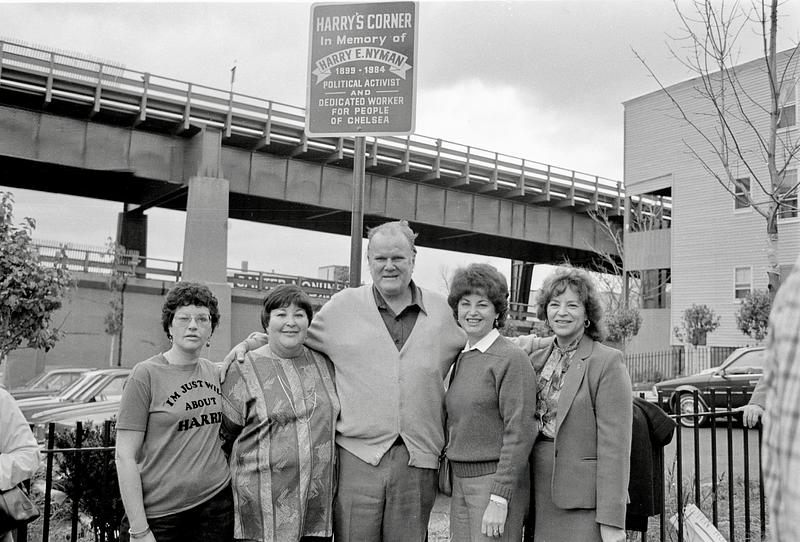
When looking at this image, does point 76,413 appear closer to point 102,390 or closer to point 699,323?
point 102,390

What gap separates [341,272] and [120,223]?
1283 centimetres

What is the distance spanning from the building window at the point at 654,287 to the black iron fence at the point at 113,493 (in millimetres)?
23142

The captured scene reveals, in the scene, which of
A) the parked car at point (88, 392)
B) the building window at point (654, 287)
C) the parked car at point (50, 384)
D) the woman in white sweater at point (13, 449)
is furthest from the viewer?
the building window at point (654, 287)

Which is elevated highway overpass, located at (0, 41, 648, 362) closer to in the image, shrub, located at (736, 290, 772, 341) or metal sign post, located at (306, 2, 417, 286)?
shrub, located at (736, 290, 772, 341)

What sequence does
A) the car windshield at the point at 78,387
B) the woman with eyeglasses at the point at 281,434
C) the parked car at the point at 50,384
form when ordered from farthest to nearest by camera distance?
the parked car at the point at 50,384, the car windshield at the point at 78,387, the woman with eyeglasses at the point at 281,434

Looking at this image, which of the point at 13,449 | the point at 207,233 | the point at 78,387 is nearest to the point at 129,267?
the point at 207,233

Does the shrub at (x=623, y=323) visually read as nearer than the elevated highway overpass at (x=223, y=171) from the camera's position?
No

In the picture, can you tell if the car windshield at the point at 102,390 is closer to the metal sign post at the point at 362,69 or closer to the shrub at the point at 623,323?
the metal sign post at the point at 362,69

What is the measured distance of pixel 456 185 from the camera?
28891 millimetres

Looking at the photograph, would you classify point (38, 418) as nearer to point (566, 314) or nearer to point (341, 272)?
point (566, 314)

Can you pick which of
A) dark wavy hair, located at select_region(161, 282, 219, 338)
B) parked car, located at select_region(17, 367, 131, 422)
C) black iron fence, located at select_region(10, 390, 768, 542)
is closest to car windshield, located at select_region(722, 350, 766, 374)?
black iron fence, located at select_region(10, 390, 768, 542)

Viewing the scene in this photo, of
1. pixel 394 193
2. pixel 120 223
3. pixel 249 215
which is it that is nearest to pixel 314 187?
pixel 394 193

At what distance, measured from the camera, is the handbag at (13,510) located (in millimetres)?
2975

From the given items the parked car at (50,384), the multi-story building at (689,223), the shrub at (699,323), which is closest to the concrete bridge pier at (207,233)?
the parked car at (50,384)
